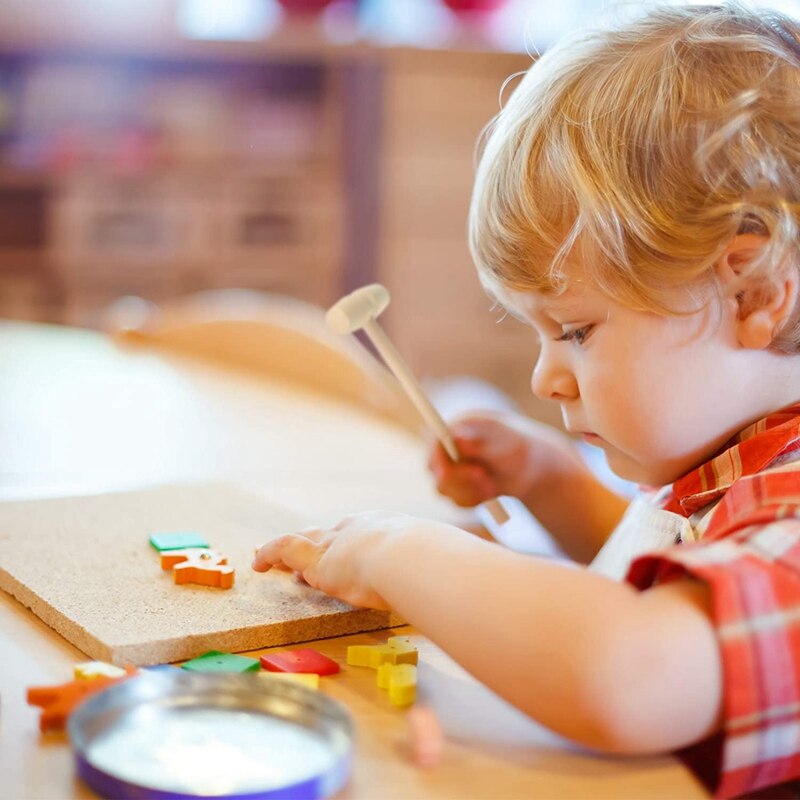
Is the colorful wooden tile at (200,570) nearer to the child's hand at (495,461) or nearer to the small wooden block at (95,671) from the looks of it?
the small wooden block at (95,671)

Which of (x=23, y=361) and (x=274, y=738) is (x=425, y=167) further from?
(x=274, y=738)

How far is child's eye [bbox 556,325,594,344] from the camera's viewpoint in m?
0.67

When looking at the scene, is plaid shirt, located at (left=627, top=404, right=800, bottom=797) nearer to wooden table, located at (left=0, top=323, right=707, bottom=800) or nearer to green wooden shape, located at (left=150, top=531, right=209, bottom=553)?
wooden table, located at (left=0, top=323, right=707, bottom=800)

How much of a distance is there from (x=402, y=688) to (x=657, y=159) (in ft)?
1.02

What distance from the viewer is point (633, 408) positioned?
67 cm

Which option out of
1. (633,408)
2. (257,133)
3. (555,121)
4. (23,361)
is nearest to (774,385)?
(633,408)

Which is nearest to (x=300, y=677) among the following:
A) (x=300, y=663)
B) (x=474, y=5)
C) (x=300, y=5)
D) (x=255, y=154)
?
(x=300, y=663)

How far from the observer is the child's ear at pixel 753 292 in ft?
2.05

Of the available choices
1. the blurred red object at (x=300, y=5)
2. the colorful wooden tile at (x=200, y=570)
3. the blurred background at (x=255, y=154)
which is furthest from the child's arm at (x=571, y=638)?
the blurred red object at (x=300, y=5)

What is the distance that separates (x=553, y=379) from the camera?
2.31 ft

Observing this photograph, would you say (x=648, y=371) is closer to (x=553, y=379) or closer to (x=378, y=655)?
(x=553, y=379)

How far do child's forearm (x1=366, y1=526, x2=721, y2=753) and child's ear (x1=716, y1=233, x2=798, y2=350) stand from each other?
0.67 feet

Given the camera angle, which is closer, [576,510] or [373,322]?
[373,322]

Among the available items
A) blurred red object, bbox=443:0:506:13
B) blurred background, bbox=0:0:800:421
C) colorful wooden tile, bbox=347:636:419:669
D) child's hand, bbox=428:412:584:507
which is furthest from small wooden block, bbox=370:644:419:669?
blurred red object, bbox=443:0:506:13
